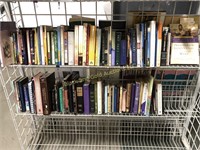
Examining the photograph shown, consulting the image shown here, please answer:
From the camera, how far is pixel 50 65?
138cm

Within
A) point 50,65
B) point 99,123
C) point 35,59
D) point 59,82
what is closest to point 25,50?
point 35,59

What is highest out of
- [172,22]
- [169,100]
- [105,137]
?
[172,22]

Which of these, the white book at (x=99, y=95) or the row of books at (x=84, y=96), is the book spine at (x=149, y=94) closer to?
the row of books at (x=84, y=96)

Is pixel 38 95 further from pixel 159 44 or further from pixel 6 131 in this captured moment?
pixel 159 44

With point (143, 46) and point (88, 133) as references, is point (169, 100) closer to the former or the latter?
point (143, 46)

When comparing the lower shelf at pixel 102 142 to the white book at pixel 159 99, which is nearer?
the white book at pixel 159 99

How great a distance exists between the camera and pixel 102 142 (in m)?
1.73

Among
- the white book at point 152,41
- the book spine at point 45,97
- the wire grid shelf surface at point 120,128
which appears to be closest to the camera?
the white book at point 152,41

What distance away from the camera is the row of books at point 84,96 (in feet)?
4.67

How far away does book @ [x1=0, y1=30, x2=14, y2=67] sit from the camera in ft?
4.23

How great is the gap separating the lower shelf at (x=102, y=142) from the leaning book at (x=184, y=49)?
76cm

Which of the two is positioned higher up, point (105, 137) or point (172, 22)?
point (172, 22)

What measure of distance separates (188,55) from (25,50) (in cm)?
111

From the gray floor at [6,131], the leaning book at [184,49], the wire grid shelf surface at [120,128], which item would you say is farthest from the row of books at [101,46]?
the gray floor at [6,131]
